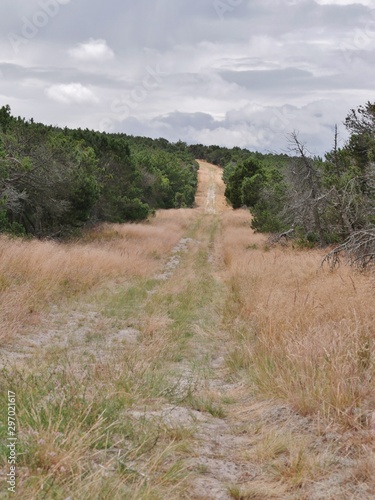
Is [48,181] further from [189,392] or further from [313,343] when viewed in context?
[313,343]

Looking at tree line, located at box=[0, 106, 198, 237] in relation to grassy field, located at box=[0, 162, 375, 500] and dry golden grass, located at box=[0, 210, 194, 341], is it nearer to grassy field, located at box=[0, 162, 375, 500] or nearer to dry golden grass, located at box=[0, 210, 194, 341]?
dry golden grass, located at box=[0, 210, 194, 341]

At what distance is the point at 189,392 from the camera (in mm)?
4785

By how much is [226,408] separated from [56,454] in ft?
7.06

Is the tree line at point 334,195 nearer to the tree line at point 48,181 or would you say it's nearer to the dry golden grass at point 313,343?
the dry golden grass at point 313,343

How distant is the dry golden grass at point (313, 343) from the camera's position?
4.22 metres

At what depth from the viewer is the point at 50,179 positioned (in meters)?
19.2

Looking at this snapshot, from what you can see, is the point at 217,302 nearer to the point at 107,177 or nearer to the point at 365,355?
the point at 365,355

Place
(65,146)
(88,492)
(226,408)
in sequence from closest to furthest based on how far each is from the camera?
(88,492)
(226,408)
(65,146)

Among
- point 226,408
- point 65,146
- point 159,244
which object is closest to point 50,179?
point 65,146

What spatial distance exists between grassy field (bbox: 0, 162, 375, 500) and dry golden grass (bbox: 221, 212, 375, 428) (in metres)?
0.02

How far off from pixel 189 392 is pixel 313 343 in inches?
57.2

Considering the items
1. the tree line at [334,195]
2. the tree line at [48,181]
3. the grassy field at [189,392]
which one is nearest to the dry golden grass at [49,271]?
the grassy field at [189,392]

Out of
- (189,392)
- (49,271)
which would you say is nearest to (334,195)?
(49,271)

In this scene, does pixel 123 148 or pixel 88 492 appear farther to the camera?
pixel 123 148
